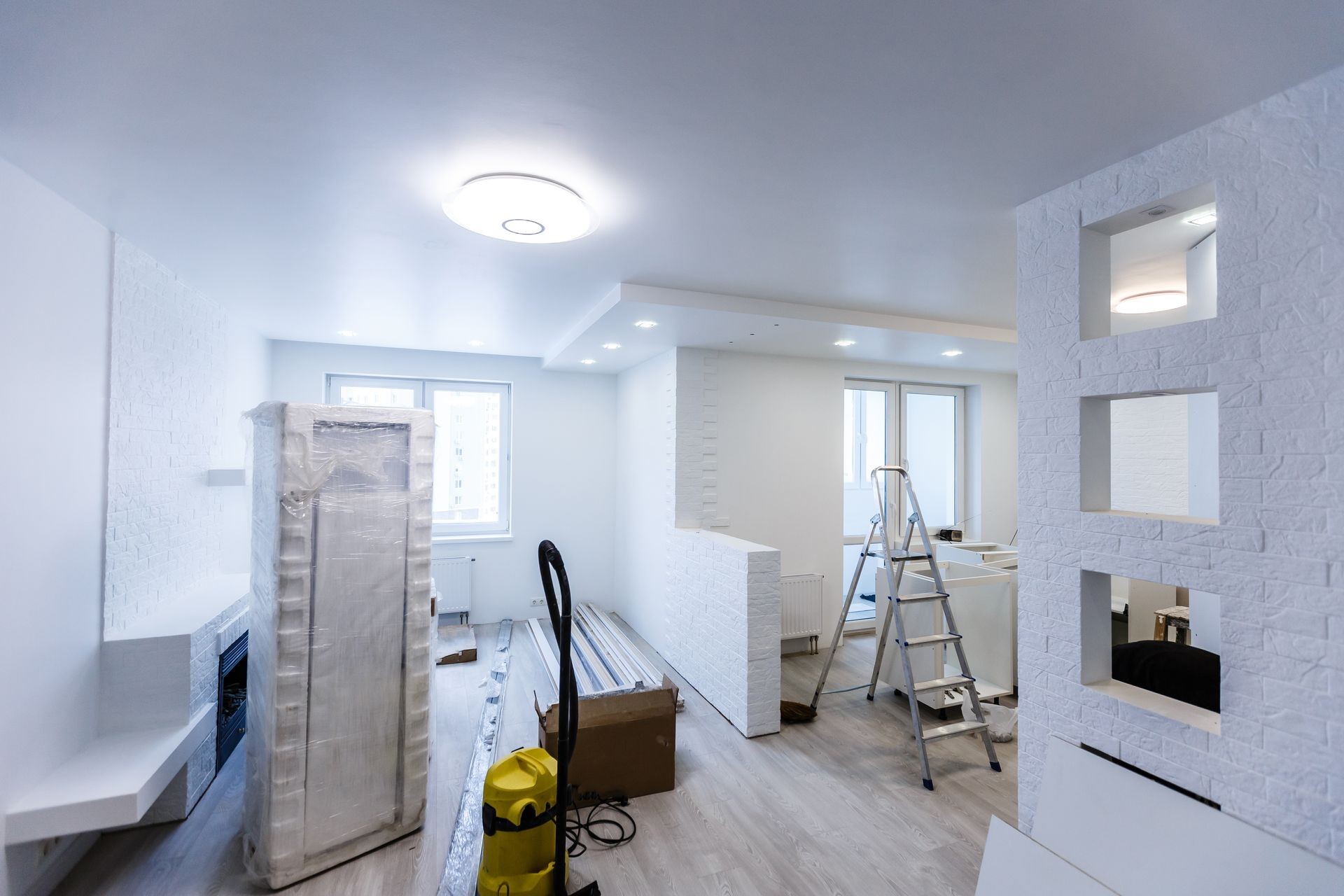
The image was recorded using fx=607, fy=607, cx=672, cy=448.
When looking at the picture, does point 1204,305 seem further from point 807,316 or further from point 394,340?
point 394,340

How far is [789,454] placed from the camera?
4867 mm

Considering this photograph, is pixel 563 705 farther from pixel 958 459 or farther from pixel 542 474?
pixel 958 459

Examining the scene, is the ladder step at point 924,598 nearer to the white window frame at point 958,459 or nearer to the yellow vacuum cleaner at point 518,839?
the yellow vacuum cleaner at point 518,839

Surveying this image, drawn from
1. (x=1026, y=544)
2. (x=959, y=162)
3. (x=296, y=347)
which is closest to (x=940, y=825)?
(x=1026, y=544)

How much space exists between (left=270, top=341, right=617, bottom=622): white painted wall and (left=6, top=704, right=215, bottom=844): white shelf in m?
2.93

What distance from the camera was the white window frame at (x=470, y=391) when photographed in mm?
5254

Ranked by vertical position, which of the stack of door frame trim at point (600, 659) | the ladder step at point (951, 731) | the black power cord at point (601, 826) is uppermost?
the ladder step at point (951, 731)

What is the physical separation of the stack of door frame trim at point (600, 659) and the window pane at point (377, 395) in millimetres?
2285

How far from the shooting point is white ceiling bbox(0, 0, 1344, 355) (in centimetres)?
125

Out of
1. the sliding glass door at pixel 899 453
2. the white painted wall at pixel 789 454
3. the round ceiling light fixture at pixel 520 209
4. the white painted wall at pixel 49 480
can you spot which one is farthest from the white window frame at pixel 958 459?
the white painted wall at pixel 49 480

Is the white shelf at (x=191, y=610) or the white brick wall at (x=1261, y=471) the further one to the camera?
the white shelf at (x=191, y=610)

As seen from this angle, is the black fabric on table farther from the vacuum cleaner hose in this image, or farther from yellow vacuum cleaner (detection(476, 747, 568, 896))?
yellow vacuum cleaner (detection(476, 747, 568, 896))

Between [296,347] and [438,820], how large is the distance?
3989mm

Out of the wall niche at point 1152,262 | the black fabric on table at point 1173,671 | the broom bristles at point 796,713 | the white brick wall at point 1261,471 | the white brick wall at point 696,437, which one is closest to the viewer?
the white brick wall at point 1261,471
